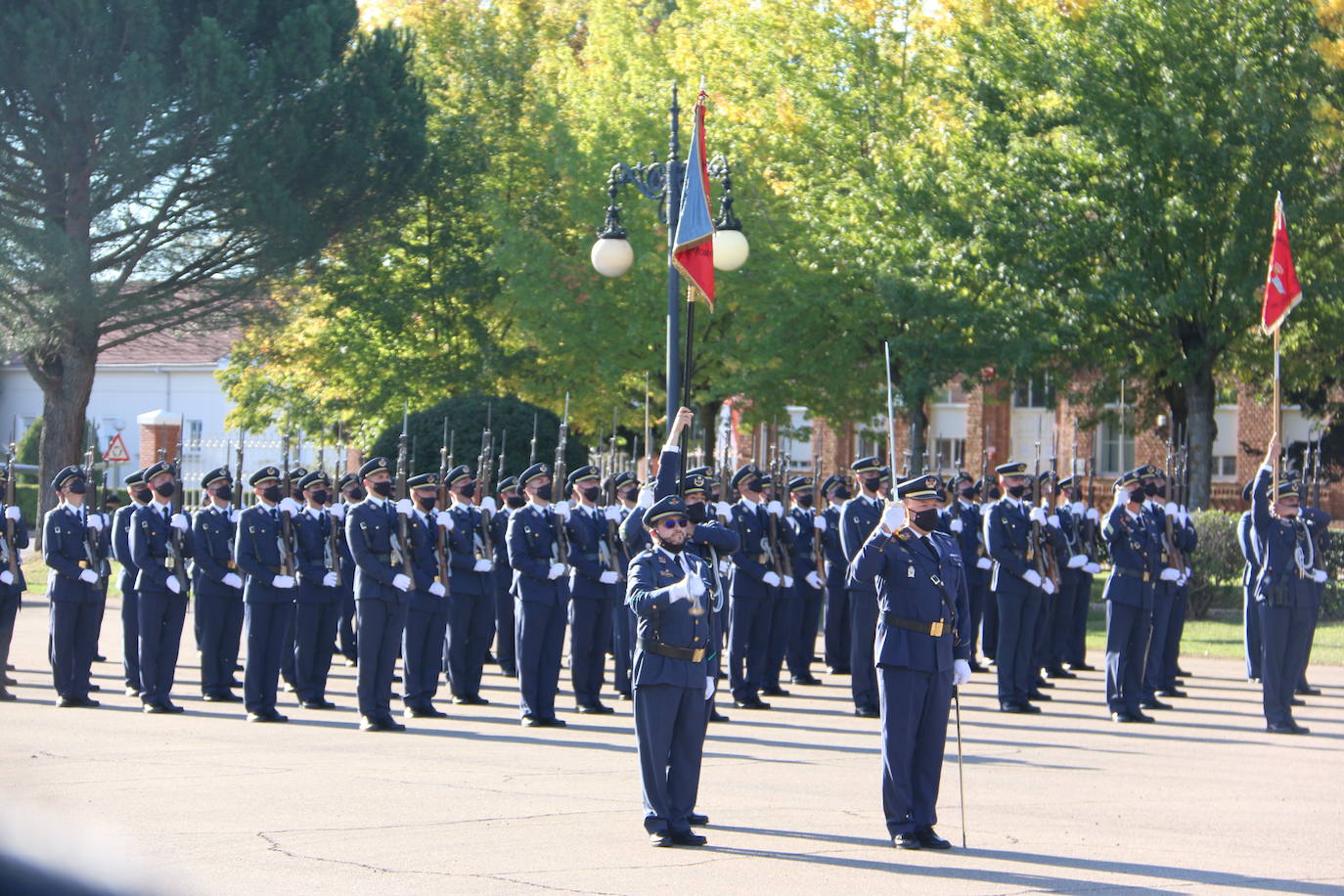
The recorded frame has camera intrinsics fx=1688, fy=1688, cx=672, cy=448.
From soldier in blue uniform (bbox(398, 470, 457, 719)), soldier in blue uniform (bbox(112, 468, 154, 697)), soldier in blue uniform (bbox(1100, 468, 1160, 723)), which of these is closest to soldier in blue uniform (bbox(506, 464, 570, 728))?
soldier in blue uniform (bbox(398, 470, 457, 719))

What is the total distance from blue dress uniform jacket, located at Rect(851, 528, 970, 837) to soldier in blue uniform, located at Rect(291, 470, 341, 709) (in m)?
6.10

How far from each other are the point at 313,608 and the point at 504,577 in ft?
A: 9.48

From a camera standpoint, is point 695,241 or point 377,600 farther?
point 377,600

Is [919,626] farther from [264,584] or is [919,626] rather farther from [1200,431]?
[1200,431]

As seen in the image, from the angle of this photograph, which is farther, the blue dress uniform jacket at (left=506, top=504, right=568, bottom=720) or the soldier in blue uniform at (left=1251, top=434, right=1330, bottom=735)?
the soldier in blue uniform at (left=1251, top=434, right=1330, bottom=735)

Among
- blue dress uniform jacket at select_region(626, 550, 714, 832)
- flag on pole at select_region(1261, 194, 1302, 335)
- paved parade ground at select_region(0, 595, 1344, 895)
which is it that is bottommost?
paved parade ground at select_region(0, 595, 1344, 895)

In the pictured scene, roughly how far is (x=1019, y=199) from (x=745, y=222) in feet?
21.6

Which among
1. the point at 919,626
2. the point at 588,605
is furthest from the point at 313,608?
the point at 919,626

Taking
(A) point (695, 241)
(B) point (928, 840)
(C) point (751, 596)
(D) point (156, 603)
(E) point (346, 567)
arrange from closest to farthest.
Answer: (B) point (928, 840) → (A) point (695, 241) → (D) point (156, 603) → (C) point (751, 596) → (E) point (346, 567)

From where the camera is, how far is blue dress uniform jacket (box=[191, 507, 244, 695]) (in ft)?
43.9

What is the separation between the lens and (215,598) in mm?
13539

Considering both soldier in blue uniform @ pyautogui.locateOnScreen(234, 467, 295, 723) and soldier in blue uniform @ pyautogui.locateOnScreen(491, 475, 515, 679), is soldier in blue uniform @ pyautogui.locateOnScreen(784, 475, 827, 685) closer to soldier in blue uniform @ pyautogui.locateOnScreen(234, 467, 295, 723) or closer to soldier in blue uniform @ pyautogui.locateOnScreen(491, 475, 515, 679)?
soldier in blue uniform @ pyautogui.locateOnScreen(491, 475, 515, 679)

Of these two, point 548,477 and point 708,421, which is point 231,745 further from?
point 708,421

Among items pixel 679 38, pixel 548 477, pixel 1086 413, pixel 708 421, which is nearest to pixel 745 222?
pixel 708 421
